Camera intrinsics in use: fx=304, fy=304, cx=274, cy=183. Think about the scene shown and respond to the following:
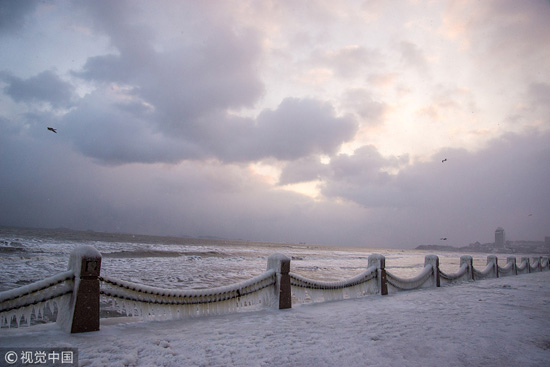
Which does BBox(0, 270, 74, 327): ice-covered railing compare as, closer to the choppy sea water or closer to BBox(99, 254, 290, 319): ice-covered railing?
BBox(99, 254, 290, 319): ice-covered railing

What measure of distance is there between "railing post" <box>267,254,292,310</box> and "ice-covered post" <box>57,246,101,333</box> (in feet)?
11.5

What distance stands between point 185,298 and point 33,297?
2.25 metres

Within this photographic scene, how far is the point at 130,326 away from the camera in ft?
16.3

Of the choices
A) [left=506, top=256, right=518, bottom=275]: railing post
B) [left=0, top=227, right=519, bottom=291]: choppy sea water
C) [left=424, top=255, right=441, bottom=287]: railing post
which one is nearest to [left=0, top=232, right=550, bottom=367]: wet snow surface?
[left=424, top=255, right=441, bottom=287]: railing post

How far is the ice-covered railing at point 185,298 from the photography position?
496cm

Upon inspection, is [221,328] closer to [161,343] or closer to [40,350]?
[161,343]

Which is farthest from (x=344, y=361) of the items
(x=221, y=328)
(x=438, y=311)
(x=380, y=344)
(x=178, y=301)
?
(x=438, y=311)

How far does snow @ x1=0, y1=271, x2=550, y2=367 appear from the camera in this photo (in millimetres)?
3664

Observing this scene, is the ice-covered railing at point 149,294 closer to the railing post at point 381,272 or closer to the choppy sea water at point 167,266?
the railing post at point 381,272

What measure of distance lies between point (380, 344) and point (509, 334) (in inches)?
93.4

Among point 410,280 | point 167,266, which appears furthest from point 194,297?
point 167,266

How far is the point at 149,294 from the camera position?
5207 mm

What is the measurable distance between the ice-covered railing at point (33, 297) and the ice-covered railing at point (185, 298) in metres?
0.49

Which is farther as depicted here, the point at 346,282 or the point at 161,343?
the point at 346,282
